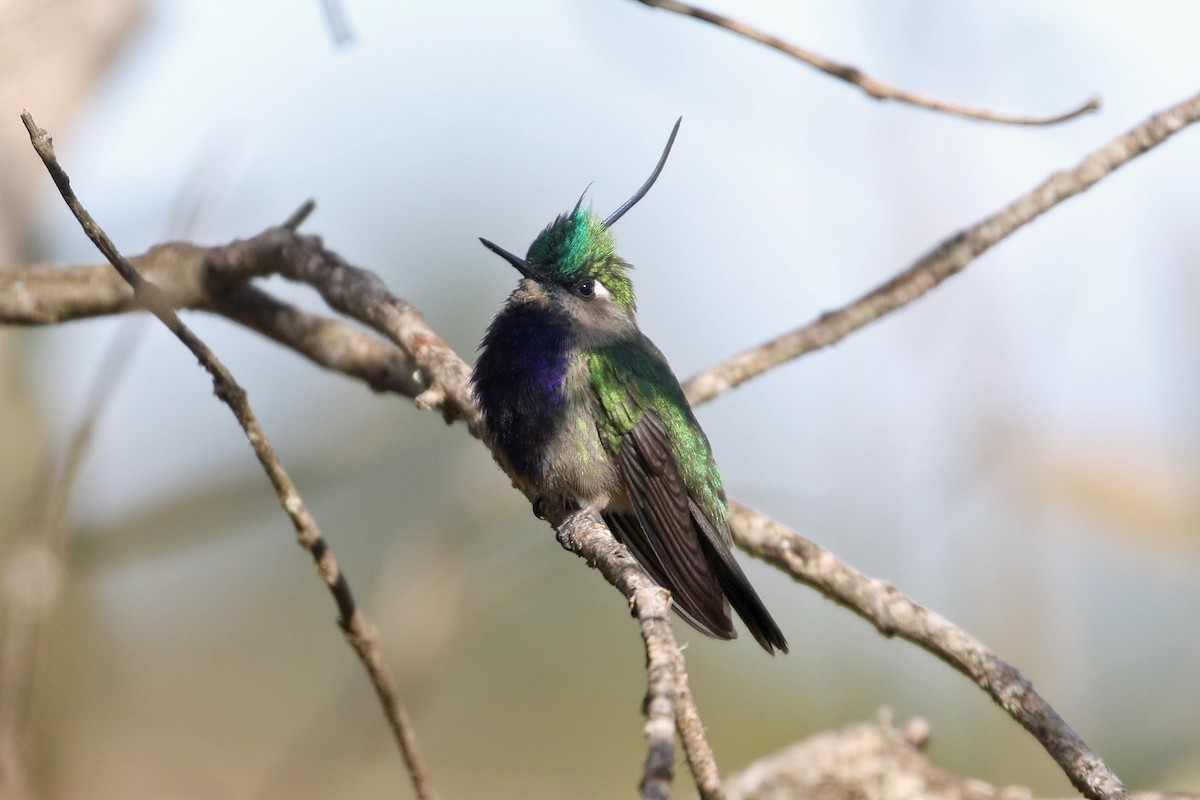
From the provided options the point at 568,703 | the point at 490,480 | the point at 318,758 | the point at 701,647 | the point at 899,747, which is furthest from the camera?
the point at 701,647

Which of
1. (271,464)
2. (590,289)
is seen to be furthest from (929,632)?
(590,289)

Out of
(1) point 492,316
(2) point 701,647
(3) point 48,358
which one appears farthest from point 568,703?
(1) point 492,316

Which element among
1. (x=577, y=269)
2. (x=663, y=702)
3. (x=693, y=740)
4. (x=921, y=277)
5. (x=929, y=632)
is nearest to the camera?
(x=663, y=702)

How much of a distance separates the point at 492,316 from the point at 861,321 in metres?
1.45

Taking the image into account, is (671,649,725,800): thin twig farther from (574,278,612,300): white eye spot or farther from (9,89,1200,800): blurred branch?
(574,278,612,300): white eye spot

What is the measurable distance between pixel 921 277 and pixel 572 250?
4.52 feet

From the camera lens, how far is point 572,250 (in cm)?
432

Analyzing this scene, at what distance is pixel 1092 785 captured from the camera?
88.0 inches

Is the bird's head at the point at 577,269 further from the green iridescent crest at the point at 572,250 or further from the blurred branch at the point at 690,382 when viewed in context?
the blurred branch at the point at 690,382

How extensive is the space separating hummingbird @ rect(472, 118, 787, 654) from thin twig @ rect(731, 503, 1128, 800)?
0.16 metres

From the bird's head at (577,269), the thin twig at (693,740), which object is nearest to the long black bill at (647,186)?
the bird's head at (577,269)

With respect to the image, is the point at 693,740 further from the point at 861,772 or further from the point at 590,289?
the point at 590,289

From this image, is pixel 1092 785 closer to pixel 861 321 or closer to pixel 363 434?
pixel 861 321

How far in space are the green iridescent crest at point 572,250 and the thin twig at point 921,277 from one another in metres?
0.73
